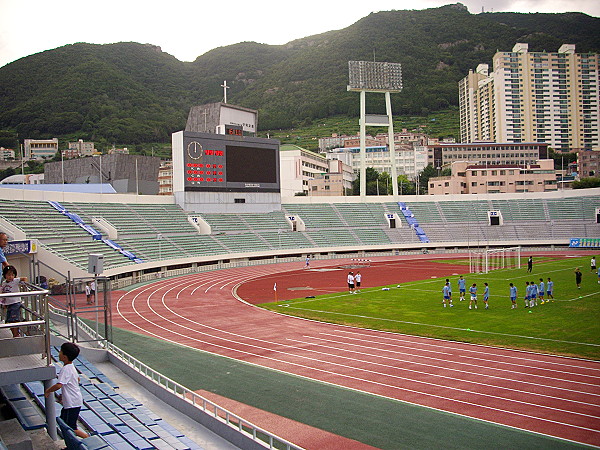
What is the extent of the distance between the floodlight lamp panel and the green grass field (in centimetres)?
3808

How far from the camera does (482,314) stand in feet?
76.8

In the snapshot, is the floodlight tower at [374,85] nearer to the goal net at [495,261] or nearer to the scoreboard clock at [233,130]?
the scoreboard clock at [233,130]

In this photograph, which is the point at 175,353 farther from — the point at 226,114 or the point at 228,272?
the point at 226,114

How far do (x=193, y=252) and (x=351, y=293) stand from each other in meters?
20.1

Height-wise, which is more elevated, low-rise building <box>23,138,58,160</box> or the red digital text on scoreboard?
low-rise building <box>23,138,58,160</box>

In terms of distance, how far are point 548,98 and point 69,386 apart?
180 meters

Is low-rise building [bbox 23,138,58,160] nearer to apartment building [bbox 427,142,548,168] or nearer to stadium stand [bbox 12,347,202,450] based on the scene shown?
apartment building [bbox 427,142,548,168]

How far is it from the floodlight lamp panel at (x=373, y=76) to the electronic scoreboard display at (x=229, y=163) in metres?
17.1

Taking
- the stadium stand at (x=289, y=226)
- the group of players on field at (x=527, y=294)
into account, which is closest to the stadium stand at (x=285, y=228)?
the stadium stand at (x=289, y=226)

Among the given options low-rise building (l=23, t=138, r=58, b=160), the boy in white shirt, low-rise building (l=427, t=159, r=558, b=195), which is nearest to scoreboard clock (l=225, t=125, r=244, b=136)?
the boy in white shirt

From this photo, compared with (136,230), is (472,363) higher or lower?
lower

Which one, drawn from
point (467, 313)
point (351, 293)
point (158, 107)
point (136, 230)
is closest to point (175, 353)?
point (467, 313)

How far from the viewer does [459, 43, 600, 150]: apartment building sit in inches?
6506

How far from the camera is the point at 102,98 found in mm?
152125
